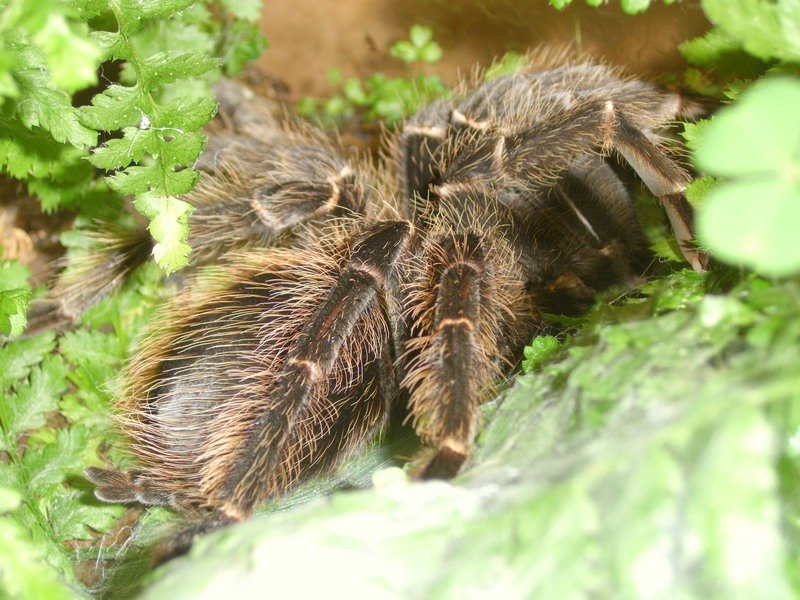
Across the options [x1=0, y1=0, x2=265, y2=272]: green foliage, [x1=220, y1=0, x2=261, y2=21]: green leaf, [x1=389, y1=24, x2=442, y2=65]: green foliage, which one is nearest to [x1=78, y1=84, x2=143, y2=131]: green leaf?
[x1=0, y1=0, x2=265, y2=272]: green foliage

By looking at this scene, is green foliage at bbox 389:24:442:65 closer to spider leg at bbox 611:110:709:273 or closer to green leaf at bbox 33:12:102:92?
spider leg at bbox 611:110:709:273

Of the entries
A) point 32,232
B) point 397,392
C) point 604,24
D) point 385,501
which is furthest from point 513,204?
point 32,232

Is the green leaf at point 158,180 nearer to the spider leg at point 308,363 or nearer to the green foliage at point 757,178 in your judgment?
the spider leg at point 308,363

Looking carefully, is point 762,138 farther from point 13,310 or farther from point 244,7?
point 244,7

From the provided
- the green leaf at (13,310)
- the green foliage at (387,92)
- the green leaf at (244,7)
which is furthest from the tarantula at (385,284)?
the green foliage at (387,92)

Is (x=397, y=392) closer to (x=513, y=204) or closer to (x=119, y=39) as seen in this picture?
(x=513, y=204)

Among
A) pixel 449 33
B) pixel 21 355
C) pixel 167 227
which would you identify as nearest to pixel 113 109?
Answer: pixel 167 227
